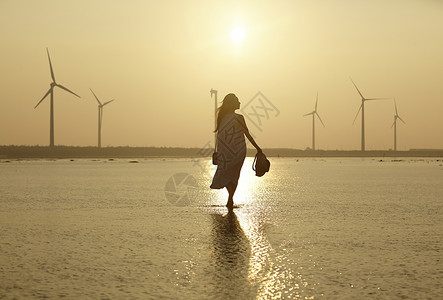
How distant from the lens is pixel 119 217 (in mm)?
10203

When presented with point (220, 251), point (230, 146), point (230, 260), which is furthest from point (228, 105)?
point (230, 260)

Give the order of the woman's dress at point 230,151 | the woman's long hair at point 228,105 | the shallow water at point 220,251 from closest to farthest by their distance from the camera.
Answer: the shallow water at point 220,251, the woman's dress at point 230,151, the woman's long hair at point 228,105

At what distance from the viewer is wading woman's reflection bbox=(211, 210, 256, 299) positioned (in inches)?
189

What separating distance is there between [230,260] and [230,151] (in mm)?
5602

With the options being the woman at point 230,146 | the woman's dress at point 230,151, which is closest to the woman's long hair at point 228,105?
the woman at point 230,146

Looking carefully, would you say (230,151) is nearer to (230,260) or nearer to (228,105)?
(228,105)

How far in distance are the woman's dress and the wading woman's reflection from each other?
1926mm

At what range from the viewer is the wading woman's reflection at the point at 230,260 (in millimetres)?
4793

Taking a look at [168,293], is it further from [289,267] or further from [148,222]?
[148,222]

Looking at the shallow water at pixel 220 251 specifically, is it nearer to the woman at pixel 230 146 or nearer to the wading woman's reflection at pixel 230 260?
the wading woman's reflection at pixel 230 260

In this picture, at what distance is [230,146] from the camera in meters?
11.7

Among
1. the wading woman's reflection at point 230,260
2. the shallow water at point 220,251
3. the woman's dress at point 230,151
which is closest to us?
the wading woman's reflection at point 230,260

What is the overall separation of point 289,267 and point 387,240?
87.7 inches

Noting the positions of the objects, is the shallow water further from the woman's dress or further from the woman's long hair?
the woman's long hair
